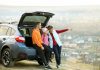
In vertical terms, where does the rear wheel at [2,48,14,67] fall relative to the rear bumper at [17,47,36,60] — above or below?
below

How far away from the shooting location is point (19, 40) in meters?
16.9

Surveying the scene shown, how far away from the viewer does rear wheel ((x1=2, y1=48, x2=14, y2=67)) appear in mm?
16969

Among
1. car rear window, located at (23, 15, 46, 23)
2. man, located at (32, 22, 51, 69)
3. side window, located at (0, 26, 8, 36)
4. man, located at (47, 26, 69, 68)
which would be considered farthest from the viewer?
side window, located at (0, 26, 8, 36)

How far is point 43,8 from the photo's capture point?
31.2 metres

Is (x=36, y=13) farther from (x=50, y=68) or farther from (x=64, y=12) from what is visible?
(x=64, y=12)

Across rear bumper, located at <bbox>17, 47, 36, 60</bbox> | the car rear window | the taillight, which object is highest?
the car rear window

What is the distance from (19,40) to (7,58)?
835 mm

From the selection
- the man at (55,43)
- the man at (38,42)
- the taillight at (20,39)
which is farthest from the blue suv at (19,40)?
the man at (55,43)

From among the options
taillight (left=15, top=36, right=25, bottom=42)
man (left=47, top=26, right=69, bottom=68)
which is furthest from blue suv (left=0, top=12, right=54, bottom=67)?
man (left=47, top=26, right=69, bottom=68)

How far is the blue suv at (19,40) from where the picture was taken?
1670cm

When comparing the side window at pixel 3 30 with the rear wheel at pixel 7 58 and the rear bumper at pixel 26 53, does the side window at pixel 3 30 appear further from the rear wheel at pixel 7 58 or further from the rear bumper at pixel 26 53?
the rear bumper at pixel 26 53

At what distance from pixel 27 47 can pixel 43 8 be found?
47.8 ft

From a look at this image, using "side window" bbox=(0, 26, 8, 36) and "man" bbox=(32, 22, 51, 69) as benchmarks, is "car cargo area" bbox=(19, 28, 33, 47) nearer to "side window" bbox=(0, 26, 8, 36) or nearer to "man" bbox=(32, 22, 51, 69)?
"man" bbox=(32, 22, 51, 69)

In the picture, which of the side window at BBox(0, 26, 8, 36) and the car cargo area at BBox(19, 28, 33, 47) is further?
the side window at BBox(0, 26, 8, 36)
